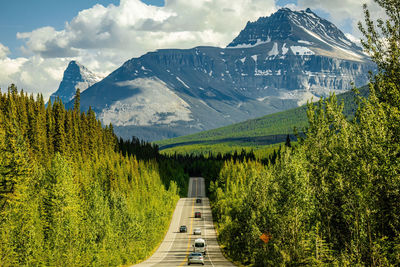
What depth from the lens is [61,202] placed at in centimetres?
8038

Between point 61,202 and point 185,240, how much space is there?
4529cm

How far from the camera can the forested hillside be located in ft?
186

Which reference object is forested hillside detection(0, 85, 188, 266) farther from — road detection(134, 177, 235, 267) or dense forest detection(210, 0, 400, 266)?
dense forest detection(210, 0, 400, 266)

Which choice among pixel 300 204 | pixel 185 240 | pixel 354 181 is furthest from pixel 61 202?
pixel 354 181

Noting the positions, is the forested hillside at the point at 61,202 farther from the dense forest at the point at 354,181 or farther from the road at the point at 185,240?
the dense forest at the point at 354,181

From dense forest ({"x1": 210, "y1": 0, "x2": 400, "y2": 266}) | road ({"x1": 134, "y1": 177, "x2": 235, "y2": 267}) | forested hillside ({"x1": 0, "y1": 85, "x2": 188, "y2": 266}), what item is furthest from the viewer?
road ({"x1": 134, "y1": 177, "x2": 235, "y2": 267})

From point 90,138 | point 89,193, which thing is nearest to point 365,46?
point 89,193

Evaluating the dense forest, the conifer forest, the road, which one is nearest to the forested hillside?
the conifer forest

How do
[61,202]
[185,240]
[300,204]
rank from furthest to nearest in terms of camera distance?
[185,240], [61,202], [300,204]

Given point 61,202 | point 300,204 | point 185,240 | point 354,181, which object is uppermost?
point 354,181

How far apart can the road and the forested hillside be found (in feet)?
11.4

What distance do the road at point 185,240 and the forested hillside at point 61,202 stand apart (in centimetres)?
347

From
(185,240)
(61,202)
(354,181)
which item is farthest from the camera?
(185,240)

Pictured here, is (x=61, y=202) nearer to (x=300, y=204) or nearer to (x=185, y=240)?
(x=185, y=240)
